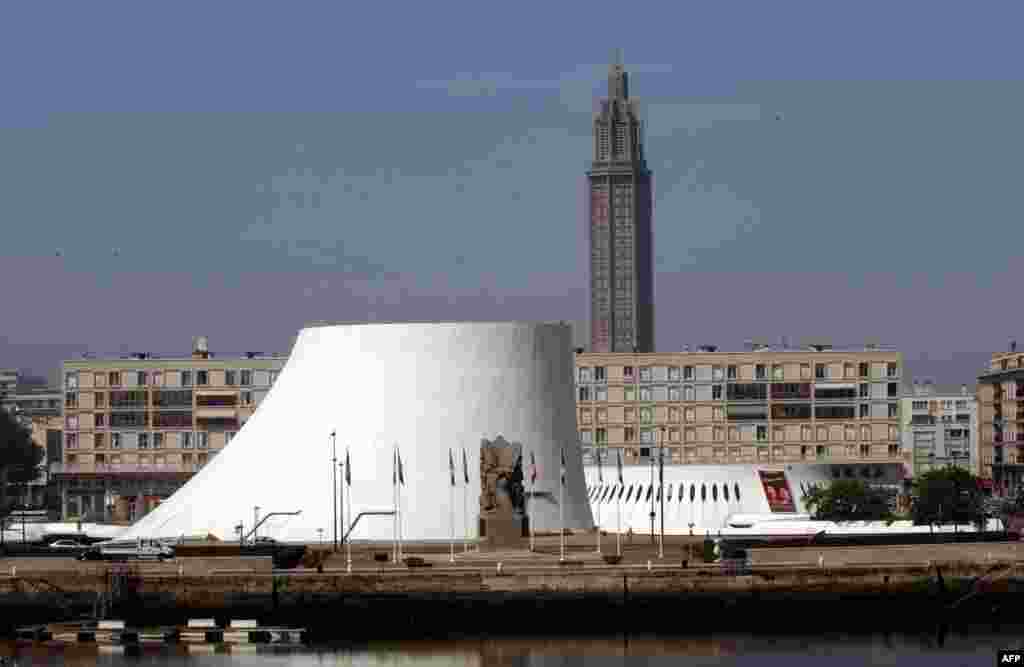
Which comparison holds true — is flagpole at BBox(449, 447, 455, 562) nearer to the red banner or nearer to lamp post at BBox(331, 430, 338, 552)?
lamp post at BBox(331, 430, 338, 552)

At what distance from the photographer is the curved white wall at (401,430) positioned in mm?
82250

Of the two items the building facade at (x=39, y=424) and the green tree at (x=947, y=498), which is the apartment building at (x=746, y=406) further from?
the building facade at (x=39, y=424)

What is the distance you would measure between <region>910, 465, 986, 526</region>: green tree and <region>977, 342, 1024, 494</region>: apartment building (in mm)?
18448

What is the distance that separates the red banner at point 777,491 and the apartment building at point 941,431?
66057mm

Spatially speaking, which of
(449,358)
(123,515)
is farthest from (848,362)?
(449,358)

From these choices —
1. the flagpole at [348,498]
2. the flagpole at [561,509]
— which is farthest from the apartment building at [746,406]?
the flagpole at [348,498]

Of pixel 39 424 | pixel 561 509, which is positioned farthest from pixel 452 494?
pixel 39 424

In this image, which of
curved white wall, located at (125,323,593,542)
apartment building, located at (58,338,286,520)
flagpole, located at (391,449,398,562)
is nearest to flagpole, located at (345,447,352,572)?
curved white wall, located at (125,323,593,542)

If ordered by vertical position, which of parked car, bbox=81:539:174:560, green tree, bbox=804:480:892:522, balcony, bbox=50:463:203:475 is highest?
balcony, bbox=50:463:203:475

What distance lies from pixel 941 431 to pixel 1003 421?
55.4m

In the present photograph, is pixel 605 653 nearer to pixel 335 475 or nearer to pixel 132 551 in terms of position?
pixel 132 551

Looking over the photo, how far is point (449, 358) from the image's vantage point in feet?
273

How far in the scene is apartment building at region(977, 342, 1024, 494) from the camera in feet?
415

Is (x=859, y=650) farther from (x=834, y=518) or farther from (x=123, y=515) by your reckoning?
(x=123, y=515)
